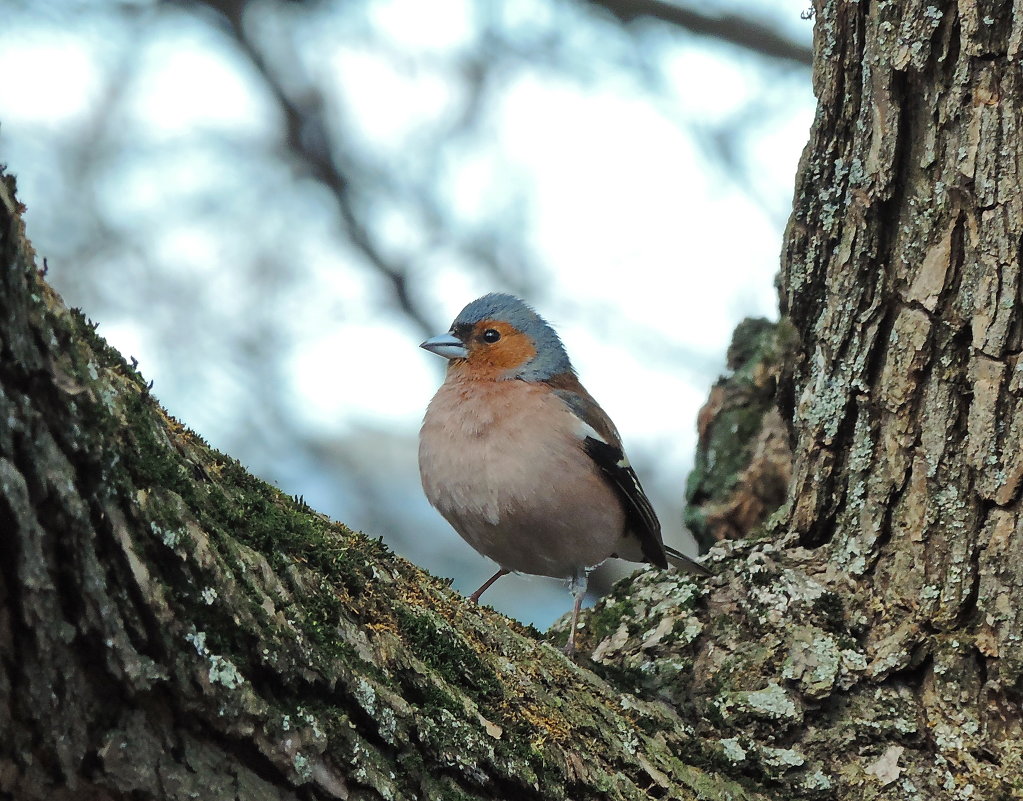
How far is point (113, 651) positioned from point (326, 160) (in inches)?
324

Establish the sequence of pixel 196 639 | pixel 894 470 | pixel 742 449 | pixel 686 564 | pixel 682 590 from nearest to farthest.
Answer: pixel 196 639 < pixel 894 470 < pixel 682 590 < pixel 686 564 < pixel 742 449

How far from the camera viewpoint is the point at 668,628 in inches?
157

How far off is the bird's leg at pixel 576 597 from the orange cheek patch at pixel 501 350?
114 cm

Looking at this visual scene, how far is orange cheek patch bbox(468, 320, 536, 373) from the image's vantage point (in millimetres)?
5324

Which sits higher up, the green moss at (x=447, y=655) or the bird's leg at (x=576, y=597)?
the bird's leg at (x=576, y=597)

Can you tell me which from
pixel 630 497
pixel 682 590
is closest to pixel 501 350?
pixel 630 497

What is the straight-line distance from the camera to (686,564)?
4.51 m

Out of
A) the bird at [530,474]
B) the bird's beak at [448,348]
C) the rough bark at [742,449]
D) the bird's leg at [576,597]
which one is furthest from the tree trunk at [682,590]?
the bird's beak at [448,348]

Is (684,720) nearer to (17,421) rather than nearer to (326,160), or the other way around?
(17,421)

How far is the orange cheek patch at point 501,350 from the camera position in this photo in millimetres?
5324

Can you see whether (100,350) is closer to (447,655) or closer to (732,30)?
(447,655)

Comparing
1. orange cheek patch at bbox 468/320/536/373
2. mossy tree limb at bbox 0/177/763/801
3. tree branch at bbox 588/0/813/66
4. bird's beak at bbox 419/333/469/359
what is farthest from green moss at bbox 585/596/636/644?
tree branch at bbox 588/0/813/66

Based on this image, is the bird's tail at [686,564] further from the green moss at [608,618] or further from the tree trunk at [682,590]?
the green moss at [608,618]

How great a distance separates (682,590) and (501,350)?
1.80m
